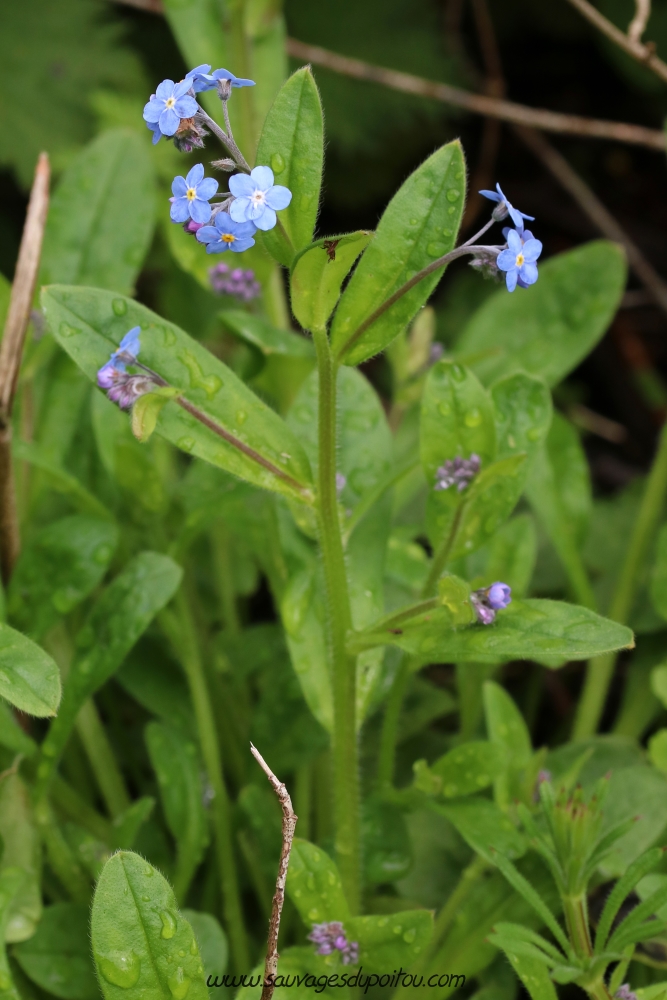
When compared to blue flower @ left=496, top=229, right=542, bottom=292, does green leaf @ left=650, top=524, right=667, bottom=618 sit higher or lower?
lower

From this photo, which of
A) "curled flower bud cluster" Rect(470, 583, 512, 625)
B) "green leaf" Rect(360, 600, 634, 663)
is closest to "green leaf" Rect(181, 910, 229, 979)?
"green leaf" Rect(360, 600, 634, 663)

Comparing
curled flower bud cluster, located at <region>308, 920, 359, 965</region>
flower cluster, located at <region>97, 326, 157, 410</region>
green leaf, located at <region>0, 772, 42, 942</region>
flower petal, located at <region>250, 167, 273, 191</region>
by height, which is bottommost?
green leaf, located at <region>0, 772, 42, 942</region>

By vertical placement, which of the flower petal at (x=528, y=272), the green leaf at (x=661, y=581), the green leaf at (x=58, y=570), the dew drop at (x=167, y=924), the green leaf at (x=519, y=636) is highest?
the flower petal at (x=528, y=272)

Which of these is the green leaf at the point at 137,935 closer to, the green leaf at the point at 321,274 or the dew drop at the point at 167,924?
the dew drop at the point at 167,924

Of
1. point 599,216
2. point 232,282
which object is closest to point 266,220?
point 232,282

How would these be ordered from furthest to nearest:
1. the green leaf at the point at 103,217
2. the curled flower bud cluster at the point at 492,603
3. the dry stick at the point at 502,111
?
the dry stick at the point at 502,111 < the green leaf at the point at 103,217 < the curled flower bud cluster at the point at 492,603

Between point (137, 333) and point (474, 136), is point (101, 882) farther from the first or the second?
point (474, 136)

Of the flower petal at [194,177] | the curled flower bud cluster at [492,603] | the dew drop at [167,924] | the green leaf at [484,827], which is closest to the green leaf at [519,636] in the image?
the curled flower bud cluster at [492,603]

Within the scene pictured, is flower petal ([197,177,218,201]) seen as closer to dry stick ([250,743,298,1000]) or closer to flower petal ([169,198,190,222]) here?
flower petal ([169,198,190,222])
